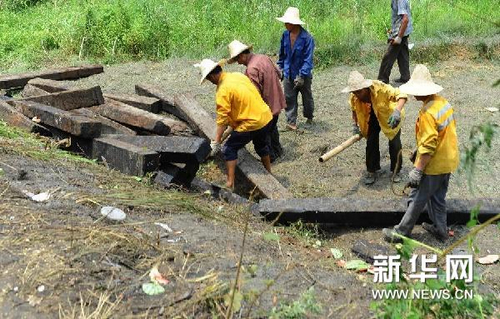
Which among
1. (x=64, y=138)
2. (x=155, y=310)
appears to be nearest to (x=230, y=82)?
(x=64, y=138)

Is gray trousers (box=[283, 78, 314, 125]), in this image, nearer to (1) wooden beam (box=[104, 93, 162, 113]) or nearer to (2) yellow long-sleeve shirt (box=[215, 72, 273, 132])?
(2) yellow long-sleeve shirt (box=[215, 72, 273, 132])

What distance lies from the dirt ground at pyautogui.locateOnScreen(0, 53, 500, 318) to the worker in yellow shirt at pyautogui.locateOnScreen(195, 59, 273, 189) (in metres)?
0.67

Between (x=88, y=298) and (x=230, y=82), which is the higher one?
(x=230, y=82)

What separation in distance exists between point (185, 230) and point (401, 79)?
6.08 metres

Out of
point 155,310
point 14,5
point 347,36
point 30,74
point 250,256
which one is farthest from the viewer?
point 14,5

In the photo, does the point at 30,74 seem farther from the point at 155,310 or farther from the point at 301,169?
the point at 155,310

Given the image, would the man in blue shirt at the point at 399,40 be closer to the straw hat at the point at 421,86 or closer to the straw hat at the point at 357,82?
the straw hat at the point at 357,82

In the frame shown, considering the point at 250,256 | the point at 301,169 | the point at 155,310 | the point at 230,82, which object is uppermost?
the point at 230,82

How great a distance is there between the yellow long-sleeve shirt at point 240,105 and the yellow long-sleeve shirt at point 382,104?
3.30 feet

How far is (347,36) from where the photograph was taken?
36.5 feet

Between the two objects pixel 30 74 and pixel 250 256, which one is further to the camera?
pixel 30 74

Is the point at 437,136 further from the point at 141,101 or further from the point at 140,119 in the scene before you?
the point at 141,101

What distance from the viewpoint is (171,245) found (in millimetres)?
4383

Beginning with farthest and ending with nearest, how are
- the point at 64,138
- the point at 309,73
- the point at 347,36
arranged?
1. the point at 347,36
2. the point at 309,73
3. the point at 64,138
